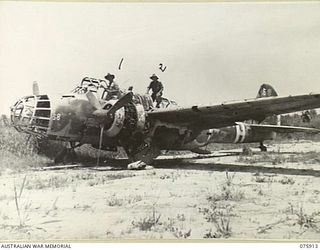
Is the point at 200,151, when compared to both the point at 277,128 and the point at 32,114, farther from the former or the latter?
the point at 32,114

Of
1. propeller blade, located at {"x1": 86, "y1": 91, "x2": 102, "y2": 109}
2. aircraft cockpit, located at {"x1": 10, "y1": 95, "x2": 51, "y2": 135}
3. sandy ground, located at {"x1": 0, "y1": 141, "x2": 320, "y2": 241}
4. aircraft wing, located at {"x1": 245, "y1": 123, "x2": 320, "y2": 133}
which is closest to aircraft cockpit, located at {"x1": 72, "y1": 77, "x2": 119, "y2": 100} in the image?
propeller blade, located at {"x1": 86, "y1": 91, "x2": 102, "y2": 109}

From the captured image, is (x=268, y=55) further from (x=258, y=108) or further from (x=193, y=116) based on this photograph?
(x=193, y=116)

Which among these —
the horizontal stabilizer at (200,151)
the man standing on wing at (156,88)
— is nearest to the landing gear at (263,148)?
the horizontal stabilizer at (200,151)

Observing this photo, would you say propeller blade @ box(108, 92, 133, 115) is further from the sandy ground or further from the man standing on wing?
the sandy ground

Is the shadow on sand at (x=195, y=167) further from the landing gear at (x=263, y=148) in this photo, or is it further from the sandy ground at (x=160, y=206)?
the landing gear at (x=263, y=148)

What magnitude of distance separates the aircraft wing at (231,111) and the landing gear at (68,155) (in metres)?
0.41

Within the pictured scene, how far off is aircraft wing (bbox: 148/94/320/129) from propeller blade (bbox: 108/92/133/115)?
0.16m

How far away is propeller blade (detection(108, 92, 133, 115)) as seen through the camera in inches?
86.6

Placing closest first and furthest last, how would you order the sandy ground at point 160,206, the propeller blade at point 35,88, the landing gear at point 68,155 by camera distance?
the sandy ground at point 160,206
the propeller blade at point 35,88
the landing gear at point 68,155

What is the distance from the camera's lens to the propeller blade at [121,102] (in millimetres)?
2199

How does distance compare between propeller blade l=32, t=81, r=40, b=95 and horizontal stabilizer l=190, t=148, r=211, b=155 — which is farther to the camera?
horizontal stabilizer l=190, t=148, r=211, b=155

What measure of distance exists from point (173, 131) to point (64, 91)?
623 mm

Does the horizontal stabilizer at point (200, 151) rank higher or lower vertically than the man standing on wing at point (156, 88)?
lower

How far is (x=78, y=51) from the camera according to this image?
6.65 feet
